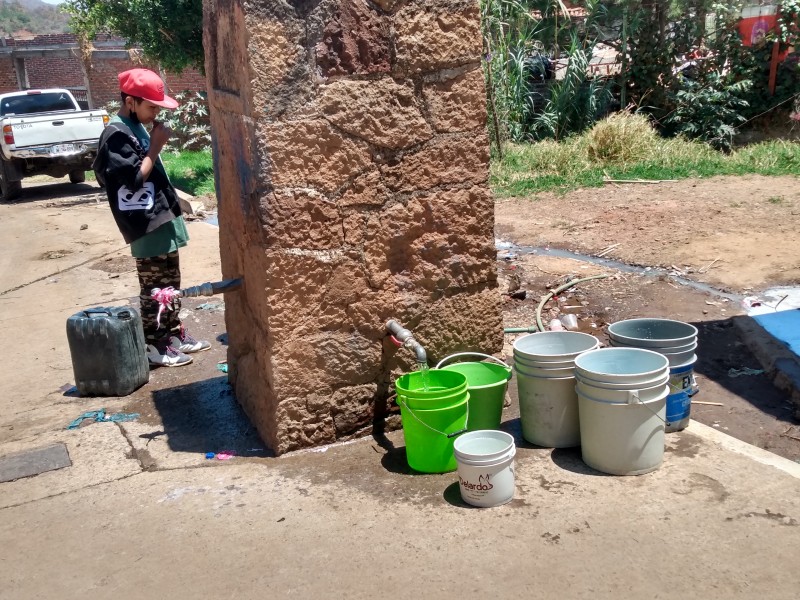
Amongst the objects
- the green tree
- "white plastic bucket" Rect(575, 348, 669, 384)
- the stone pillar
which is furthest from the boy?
the green tree

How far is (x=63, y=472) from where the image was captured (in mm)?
3795

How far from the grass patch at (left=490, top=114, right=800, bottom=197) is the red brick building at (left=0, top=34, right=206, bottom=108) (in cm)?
1482

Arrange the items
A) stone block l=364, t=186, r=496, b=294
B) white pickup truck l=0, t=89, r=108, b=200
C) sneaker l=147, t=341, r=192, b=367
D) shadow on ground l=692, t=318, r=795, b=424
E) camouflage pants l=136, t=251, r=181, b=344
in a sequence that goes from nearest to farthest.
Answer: stone block l=364, t=186, r=496, b=294 < shadow on ground l=692, t=318, r=795, b=424 < camouflage pants l=136, t=251, r=181, b=344 < sneaker l=147, t=341, r=192, b=367 < white pickup truck l=0, t=89, r=108, b=200

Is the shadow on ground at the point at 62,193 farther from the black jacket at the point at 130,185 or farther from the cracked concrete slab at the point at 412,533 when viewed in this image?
the cracked concrete slab at the point at 412,533

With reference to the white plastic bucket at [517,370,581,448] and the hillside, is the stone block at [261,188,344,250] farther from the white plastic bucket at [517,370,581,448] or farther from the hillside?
the hillside

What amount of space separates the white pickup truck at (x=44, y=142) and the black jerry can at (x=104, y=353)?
1128 centimetres

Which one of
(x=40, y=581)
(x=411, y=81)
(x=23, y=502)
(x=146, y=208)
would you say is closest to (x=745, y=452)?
(x=411, y=81)

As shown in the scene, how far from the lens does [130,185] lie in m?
4.79

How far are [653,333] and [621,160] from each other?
7260 mm

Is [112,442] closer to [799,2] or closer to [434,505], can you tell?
[434,505]

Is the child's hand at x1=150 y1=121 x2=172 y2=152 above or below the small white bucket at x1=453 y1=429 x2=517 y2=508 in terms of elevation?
above

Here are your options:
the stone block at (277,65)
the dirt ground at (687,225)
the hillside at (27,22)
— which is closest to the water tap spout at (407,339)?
the stone block at (277,65)

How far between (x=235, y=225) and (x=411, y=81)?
1.12 metres

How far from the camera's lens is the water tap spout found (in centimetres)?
358
